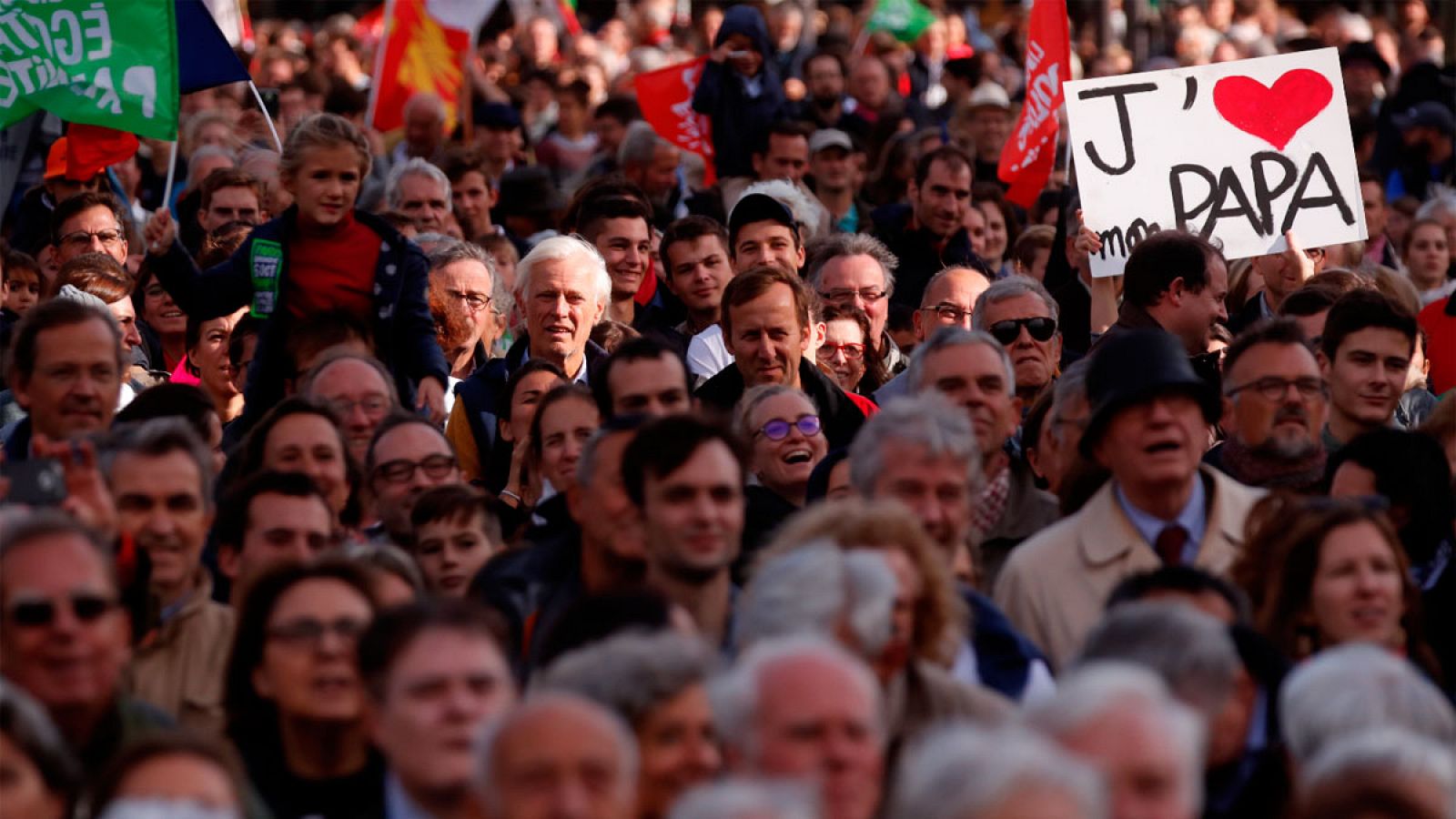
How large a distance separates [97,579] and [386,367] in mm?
3871

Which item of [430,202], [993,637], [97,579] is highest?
[430,202]

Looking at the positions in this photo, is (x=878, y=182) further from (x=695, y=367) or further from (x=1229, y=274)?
(x=695, y=367)

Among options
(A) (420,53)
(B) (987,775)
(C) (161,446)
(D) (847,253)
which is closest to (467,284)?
(D) (847,253)

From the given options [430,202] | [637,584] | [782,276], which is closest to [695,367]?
[782,276]

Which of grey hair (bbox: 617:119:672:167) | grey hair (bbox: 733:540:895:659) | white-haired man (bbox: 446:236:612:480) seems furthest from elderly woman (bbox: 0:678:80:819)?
grey hair (bbox: 617:119:672:167)

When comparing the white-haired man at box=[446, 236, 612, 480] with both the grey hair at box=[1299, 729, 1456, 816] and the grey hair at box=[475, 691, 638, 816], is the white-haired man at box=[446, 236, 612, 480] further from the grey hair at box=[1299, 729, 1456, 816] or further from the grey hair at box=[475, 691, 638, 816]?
the grey hair at box=[1299, 729, 1456, 816]

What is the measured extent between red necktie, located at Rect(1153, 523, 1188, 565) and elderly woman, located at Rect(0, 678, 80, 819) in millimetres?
3130

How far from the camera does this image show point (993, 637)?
23.0 ft

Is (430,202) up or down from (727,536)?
up

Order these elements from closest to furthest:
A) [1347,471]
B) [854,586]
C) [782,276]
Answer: [854,586] → [1347,471] → [782,276]

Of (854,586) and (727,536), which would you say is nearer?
(854,586)

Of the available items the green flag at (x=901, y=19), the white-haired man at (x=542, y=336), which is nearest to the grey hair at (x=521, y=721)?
the white-haired man at (x=542, y=336)

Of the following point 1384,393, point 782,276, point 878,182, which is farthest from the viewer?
point 878,182

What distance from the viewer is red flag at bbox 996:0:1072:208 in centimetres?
1326
